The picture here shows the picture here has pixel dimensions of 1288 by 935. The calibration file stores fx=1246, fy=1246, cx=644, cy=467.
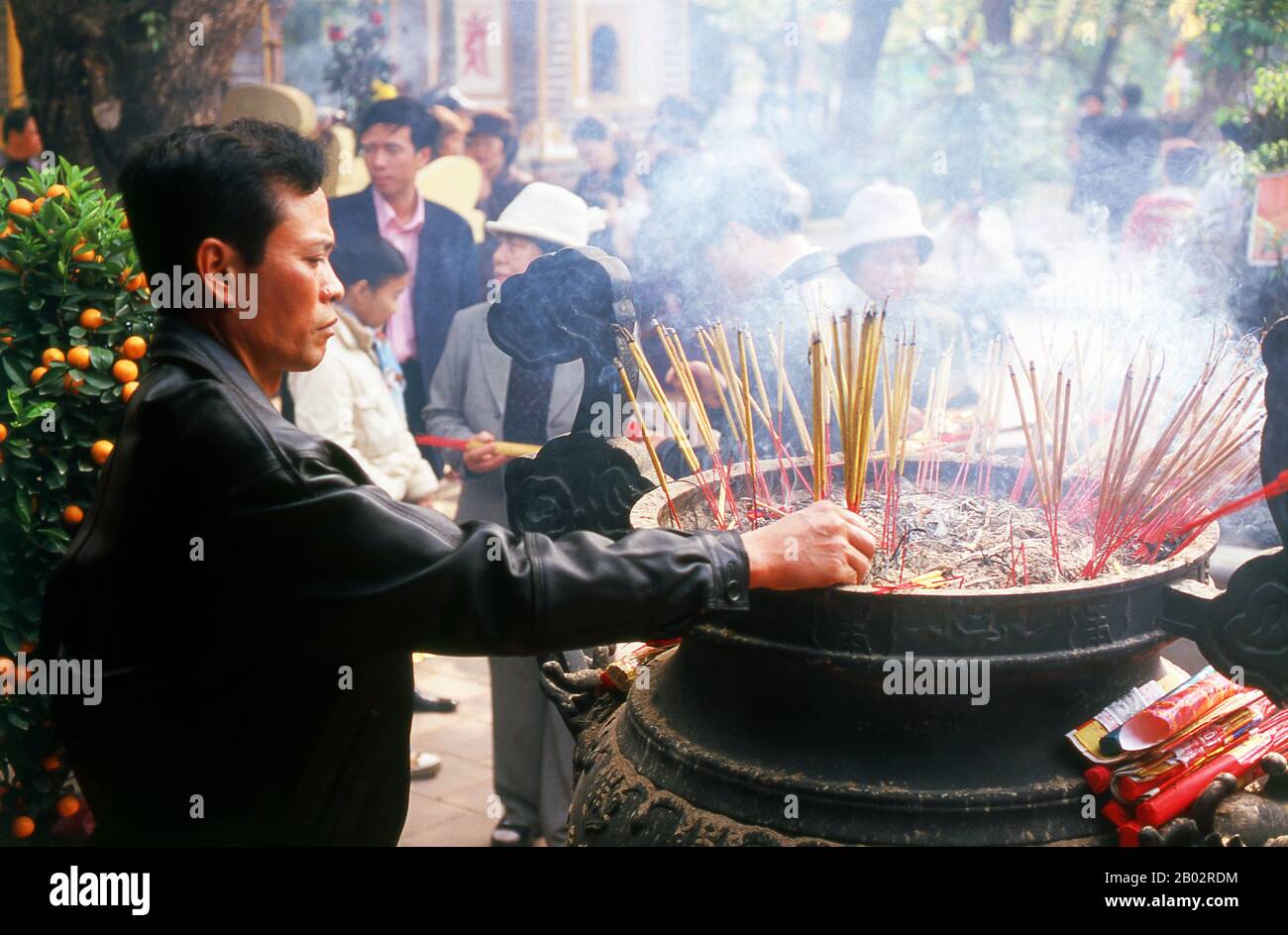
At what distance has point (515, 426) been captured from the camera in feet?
12.4

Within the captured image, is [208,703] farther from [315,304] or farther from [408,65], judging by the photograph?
[408,65]

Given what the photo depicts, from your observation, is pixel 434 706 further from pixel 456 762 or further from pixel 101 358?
pixel 101 358

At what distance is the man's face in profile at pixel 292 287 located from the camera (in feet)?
5.97

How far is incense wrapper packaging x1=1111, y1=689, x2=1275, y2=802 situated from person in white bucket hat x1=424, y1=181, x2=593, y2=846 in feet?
6.78

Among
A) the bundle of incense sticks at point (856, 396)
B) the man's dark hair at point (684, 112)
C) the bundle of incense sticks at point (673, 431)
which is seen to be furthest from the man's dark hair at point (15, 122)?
the bundle of incense sticks at point (856, 396)

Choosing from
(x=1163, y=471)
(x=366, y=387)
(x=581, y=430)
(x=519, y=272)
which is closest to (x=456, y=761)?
(x=366, y=387)

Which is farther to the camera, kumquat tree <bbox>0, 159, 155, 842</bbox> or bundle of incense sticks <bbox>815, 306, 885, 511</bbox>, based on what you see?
kumquat tree <bbox>0, 159, 155, 842</bbox>

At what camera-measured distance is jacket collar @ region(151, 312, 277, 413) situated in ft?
5.74

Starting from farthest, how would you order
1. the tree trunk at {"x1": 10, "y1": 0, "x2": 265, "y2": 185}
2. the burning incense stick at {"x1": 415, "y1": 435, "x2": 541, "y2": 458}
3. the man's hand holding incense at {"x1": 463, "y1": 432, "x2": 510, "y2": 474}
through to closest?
the tree trunk at {"x1": 10, "y1": 0, "x2": 265, "y2": 185}, the man's hand holding incense at {"x1": 463, "y1": 432, "x2": 510, "y2": 474}, the burning incense stick at {"x1": 415, "y1": 435, "x2": 541, "y2": 458}

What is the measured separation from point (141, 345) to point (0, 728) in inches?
33.0

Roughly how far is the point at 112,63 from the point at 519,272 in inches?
89.8

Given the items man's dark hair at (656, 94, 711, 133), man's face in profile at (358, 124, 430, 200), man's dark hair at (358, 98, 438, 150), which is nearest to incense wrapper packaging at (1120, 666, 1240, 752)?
man's face in profile at (358, 124, 430, 200)

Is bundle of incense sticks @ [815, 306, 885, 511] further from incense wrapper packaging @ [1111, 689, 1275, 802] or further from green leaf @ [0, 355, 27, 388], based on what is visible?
green leaf @ [0, 355, 27, 388]
